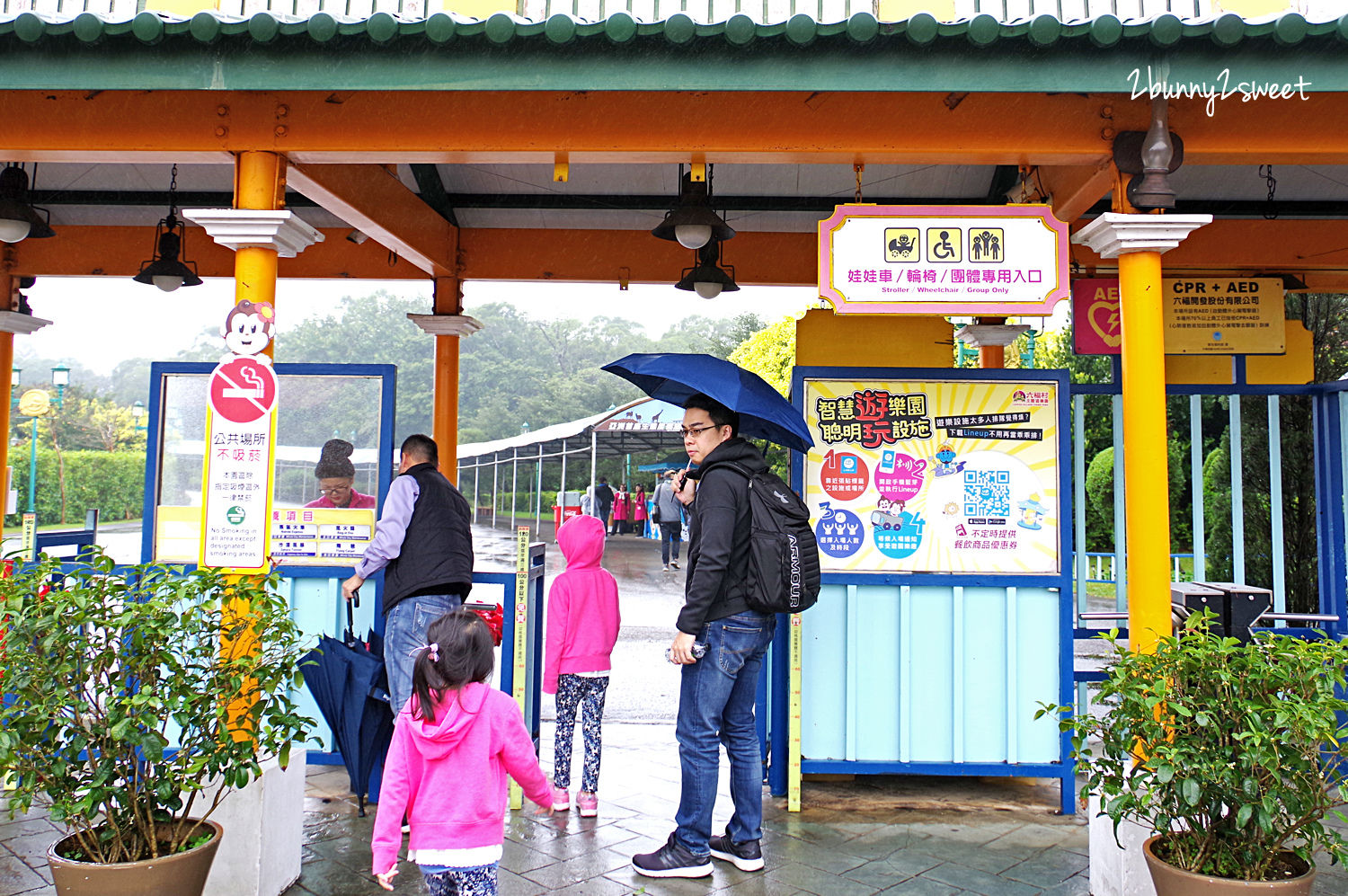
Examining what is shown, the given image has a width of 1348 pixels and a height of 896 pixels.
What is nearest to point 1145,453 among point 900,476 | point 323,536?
point 900,476

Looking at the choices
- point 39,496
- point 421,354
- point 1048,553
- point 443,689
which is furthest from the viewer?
point 421,354

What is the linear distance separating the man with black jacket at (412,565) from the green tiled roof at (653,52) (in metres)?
1.77

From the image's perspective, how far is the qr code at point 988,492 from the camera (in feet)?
16.3

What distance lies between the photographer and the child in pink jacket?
182 inches

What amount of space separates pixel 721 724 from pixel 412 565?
1527 millimetres

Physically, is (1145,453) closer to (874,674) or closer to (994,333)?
(874,674)

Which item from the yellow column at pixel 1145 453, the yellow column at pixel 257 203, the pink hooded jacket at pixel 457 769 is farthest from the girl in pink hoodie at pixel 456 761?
the yellow column at pixel 1145 453

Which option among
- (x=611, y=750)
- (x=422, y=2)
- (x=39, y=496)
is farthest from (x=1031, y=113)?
(x=39, y=496)

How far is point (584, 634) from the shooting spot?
4641 mm

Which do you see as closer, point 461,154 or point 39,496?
point 461,154

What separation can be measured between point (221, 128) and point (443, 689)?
10.2 feet

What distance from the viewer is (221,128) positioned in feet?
14.7

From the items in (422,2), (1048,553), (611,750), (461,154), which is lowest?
(611,750)

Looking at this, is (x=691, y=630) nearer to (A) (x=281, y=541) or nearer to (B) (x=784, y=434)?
(B) (x=784, y=434)
